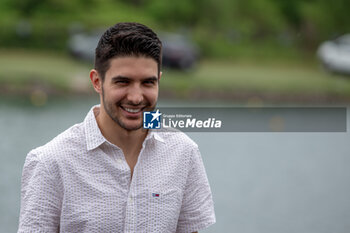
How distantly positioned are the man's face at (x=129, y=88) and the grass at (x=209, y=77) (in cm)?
1386

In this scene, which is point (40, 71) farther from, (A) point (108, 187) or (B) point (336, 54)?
(A) point (108, 187)

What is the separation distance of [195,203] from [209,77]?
16777 millimetres

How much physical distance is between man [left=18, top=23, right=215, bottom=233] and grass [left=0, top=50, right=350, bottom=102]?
1381 centimetres

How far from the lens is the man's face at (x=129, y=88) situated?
153 cm

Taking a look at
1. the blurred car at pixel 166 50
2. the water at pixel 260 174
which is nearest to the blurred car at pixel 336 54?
the blurred car at pixel 166 50

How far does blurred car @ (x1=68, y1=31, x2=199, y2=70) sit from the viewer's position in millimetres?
16953

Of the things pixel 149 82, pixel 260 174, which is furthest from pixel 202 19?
pixel 149 82

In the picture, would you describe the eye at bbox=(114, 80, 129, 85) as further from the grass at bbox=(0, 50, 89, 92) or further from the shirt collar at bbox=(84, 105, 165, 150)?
the grass at bbox=(0, 50, 89, 92)

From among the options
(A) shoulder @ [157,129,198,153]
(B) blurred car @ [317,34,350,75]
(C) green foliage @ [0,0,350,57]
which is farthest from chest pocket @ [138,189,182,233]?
(B) blurred car @ [317,34,350,75]

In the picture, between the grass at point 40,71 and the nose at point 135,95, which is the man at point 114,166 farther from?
the grass at point 40,71

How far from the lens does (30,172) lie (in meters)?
1.53

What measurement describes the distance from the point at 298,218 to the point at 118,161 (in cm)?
467

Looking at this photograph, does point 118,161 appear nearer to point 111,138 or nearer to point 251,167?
point 111,138

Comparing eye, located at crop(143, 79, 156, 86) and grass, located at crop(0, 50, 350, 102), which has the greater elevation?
grass, located at crop(0, 50, 350, 102)
